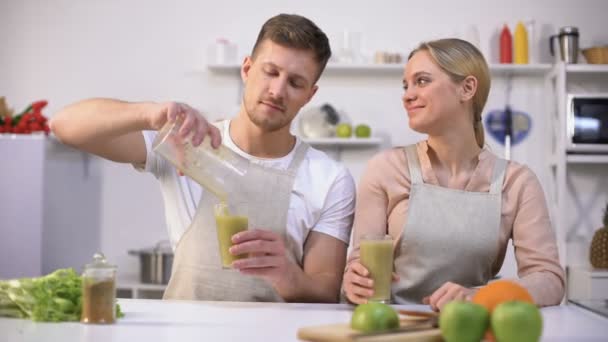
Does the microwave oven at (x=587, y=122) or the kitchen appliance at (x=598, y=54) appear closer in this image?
the microwave oven at (x=587, y=122)

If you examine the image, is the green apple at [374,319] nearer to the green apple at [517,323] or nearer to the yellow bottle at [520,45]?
the green apple at [517,323]

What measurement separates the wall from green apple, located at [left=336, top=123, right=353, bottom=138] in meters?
0.22

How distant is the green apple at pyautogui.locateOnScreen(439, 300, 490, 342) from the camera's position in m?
1.23

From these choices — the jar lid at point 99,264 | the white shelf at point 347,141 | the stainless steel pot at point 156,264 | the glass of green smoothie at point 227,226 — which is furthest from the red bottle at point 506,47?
the jar lid at point 99,264

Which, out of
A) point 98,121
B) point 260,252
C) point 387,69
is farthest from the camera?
point 387,69

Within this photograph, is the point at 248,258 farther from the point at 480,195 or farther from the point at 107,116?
the point at 480,195

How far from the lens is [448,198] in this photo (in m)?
2.12

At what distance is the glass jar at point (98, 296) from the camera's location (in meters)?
1.46

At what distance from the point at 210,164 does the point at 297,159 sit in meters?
0.54

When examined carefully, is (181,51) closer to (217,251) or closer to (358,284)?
(217,251)

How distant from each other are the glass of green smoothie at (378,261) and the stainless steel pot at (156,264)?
2661mm

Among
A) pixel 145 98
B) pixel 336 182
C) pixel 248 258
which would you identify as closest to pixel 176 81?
pixel 145 98

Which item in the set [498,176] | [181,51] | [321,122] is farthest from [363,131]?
[498,176]

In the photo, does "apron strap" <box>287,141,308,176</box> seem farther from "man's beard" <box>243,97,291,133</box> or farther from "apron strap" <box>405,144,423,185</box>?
"apron strap" <box>405,144,423,185</box>
